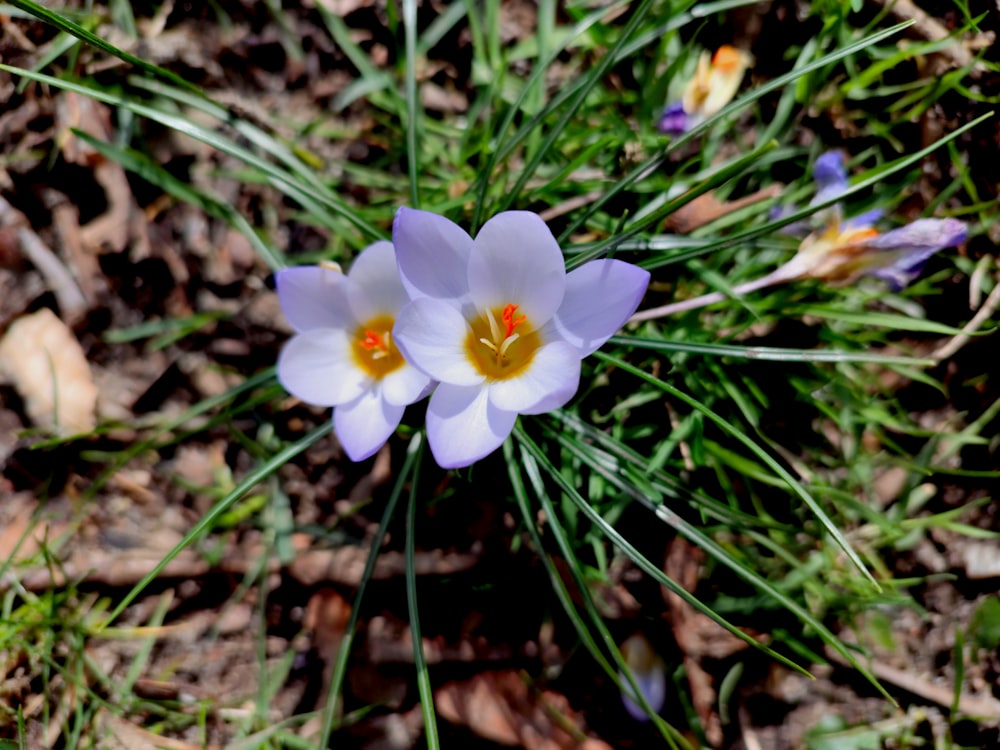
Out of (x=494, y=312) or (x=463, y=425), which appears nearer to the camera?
(x=463, y=425)

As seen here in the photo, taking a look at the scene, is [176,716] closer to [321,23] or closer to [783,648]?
[783,648]

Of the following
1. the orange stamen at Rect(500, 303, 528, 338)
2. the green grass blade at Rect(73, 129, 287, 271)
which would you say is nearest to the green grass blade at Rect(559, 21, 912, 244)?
the orange stamen at Rect(500, 303, 528, 338)

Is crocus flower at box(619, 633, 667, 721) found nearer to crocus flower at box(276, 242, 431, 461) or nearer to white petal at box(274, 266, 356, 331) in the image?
crocus flower at box(276, 242, 431, 461)

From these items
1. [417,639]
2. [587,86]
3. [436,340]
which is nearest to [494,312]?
[436,340]

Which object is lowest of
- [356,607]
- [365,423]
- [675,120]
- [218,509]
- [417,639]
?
[417,639]

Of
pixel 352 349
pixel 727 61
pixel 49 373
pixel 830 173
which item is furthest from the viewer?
pixel 49 373

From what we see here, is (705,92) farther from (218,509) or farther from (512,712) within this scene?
(512,712)
